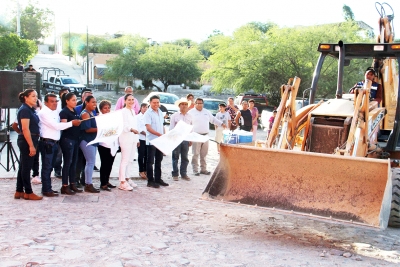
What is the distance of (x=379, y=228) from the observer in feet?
19.9

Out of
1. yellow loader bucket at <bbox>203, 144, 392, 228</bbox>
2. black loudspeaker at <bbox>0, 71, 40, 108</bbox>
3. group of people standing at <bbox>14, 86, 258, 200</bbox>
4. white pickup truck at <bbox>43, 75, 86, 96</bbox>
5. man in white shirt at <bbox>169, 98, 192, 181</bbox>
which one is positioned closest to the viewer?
yellow loader bucket at <bbox>203, 144, 392, 228</bbox>

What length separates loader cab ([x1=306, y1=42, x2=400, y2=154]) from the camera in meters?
7.86

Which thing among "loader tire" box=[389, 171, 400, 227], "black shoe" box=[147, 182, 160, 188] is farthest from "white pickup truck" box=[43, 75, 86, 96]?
"loader tire" box=[389, 171, 400, 227]

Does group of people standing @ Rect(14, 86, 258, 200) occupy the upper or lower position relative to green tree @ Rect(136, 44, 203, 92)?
lower

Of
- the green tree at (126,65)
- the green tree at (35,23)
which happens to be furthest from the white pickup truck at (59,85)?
the green tree at (35,23)

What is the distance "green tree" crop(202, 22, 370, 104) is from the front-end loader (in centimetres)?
2165

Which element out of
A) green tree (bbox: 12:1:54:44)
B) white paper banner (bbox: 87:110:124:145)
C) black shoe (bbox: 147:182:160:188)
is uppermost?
green tree (bbox: 12:1:54:44)

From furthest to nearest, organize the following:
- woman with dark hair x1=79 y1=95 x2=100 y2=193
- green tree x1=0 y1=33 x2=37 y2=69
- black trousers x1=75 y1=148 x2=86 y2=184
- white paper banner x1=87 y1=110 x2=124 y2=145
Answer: green tree x1=0 y1=33 x2=37 y2=69 < black trousers x1=75 y1=148 x2=86 y2=184 < woman with dark hair x1=79 y1=95 x2=100 y2=193 < white paper banner x1=87 y1=110 x2=124 y2=145

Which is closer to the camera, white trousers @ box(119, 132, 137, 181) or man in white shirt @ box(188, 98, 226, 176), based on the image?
white trousers @ box(119, 132, 137, 181)

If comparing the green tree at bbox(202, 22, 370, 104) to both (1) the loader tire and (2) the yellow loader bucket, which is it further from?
(2) the yellow loader bucket

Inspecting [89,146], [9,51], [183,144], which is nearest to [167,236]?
[89,146]

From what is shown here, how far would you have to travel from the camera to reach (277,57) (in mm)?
31109

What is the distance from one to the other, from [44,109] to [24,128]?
604 mm

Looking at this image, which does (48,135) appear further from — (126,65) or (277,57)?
(126,65)
